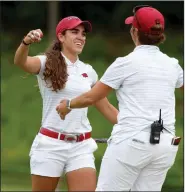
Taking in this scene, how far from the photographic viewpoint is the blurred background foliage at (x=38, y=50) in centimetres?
1558

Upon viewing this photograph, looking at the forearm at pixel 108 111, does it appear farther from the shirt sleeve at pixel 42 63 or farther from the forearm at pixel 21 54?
the forearm at pixel 21 54

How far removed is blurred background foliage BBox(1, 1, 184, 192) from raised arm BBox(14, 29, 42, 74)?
19.7 feet

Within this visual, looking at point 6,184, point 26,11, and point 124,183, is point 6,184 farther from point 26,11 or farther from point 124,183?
point 26,11

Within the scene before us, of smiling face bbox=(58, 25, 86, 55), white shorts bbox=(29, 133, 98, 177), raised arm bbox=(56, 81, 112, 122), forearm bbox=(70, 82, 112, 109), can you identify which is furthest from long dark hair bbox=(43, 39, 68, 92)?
forearm bbox=(70, 82, 112, 109)

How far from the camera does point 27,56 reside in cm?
720

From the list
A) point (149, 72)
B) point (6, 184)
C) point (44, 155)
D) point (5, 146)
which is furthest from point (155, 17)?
point (5, 146)

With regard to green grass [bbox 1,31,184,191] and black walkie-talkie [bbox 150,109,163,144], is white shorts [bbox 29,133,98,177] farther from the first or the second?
green grass [bbox 1,31,184,191]

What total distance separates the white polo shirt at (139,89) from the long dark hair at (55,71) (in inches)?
44.9

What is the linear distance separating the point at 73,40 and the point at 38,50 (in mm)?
12157

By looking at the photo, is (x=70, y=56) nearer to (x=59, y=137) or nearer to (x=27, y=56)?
(x=27, y=56)

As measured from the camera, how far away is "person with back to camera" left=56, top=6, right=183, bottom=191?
20.1 feet

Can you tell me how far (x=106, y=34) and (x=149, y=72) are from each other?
1611 centimetres

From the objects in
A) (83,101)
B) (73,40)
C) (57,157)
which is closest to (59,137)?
(57,157)

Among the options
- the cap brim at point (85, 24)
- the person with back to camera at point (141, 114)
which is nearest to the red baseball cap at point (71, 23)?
the cap brim at point (85, 24)
